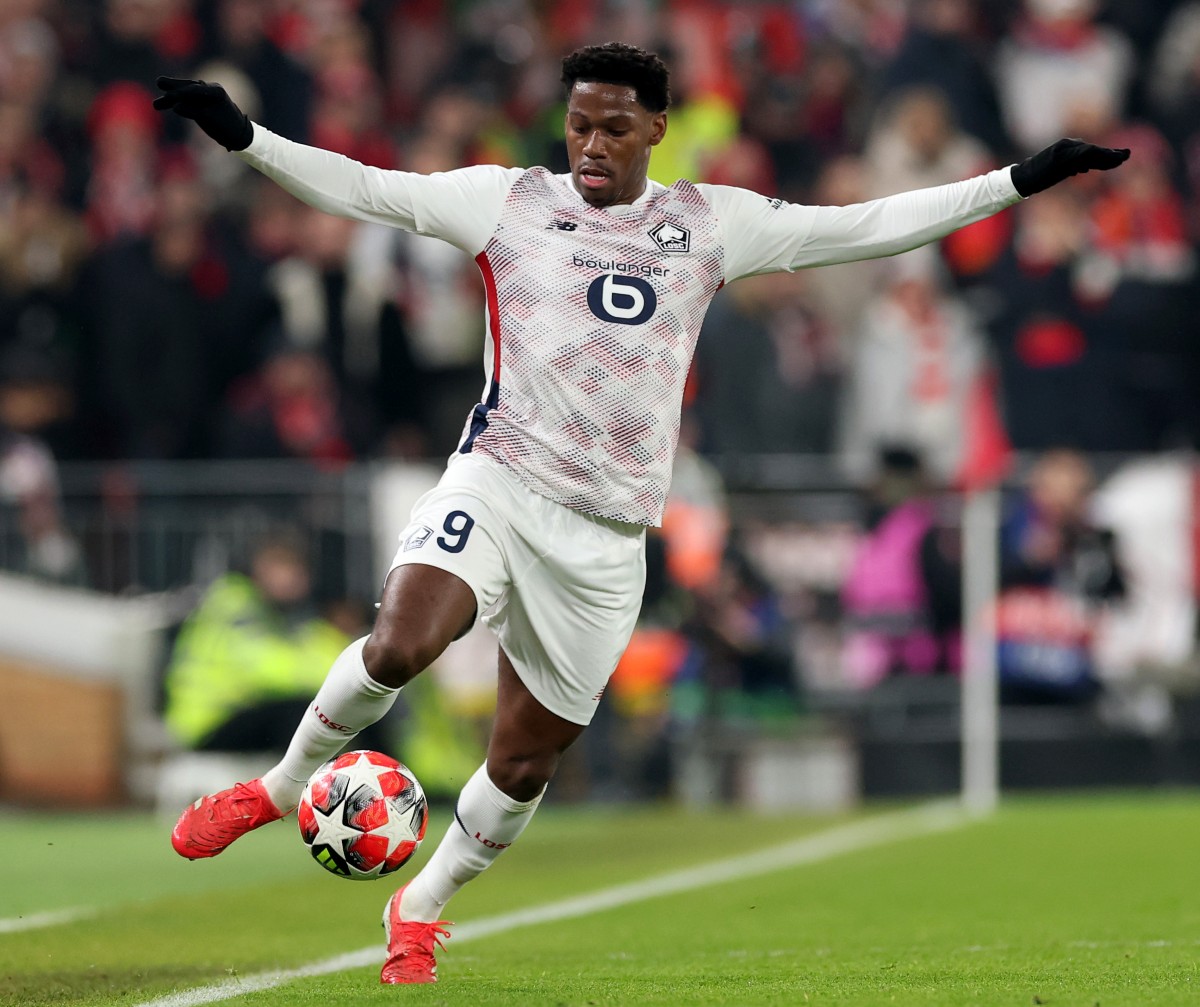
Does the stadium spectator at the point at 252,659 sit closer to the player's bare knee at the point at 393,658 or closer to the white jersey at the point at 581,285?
the white jersey at the point at 581,285

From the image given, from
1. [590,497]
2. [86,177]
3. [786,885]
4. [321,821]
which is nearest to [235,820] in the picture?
[321,821]

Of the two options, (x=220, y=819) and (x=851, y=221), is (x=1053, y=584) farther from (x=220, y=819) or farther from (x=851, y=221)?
(x=220, y=819)

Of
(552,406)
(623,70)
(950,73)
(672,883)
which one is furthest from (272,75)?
(552,406)

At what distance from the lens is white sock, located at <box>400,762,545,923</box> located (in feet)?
21.6

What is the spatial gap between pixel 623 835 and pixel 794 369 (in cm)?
412

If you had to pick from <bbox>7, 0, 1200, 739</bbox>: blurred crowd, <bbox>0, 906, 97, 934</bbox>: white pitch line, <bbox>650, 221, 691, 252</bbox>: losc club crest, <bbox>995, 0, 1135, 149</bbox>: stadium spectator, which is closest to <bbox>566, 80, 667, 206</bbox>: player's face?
<bbox>650, 221, 691, 252</bbox>: losc club crest

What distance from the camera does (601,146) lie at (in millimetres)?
6449

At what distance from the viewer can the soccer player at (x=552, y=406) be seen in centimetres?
639

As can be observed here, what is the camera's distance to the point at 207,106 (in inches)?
240

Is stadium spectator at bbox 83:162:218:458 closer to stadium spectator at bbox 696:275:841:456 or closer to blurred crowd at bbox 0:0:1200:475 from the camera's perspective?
blurred crowd at bbox 0:0:1200:475

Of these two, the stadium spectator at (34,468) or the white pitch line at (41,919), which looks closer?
the white pitch line at (41,919)

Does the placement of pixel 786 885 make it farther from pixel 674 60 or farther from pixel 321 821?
pixel 674 60

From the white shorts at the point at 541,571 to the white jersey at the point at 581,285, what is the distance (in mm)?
73

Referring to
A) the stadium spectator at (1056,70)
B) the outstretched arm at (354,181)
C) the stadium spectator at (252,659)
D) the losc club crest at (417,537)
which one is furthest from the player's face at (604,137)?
the stadium spectator at (1056,70)
